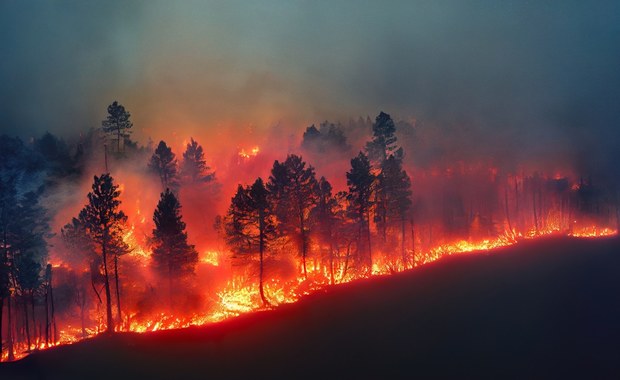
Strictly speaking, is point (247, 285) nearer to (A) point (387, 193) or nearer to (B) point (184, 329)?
(B) point (184, 329)

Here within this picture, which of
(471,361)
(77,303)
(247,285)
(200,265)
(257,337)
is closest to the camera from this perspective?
(471,361)

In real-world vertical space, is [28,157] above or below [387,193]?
above

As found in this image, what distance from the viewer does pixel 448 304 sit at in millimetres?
35250

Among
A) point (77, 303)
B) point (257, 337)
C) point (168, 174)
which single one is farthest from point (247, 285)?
point (168, 174)

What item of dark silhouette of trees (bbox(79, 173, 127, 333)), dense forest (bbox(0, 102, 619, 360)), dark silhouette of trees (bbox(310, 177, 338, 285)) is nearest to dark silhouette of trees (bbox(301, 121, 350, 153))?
dense forest (bbox(0, 102, 619, 360))

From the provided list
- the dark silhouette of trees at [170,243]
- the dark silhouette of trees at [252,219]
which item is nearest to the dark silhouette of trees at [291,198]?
the dark silhouette of trees at [252,219]

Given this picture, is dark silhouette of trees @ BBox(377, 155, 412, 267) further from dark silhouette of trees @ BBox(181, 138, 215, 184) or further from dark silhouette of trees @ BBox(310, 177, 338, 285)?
dark silhouette of trees @ BBox(181, 138, 215, 184)

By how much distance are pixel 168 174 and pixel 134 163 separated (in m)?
16.4

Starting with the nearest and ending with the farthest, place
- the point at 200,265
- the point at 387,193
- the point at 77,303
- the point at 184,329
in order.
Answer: the point at 184,329 < the point at 77,303 < the point at 200,265 < the point at 387,193

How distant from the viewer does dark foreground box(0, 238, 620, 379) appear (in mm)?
24672

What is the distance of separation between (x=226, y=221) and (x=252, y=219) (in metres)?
12.7

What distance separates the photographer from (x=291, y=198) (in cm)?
4491

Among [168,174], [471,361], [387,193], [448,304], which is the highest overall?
[168,174]

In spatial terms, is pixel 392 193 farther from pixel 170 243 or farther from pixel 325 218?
pixel 170 243
